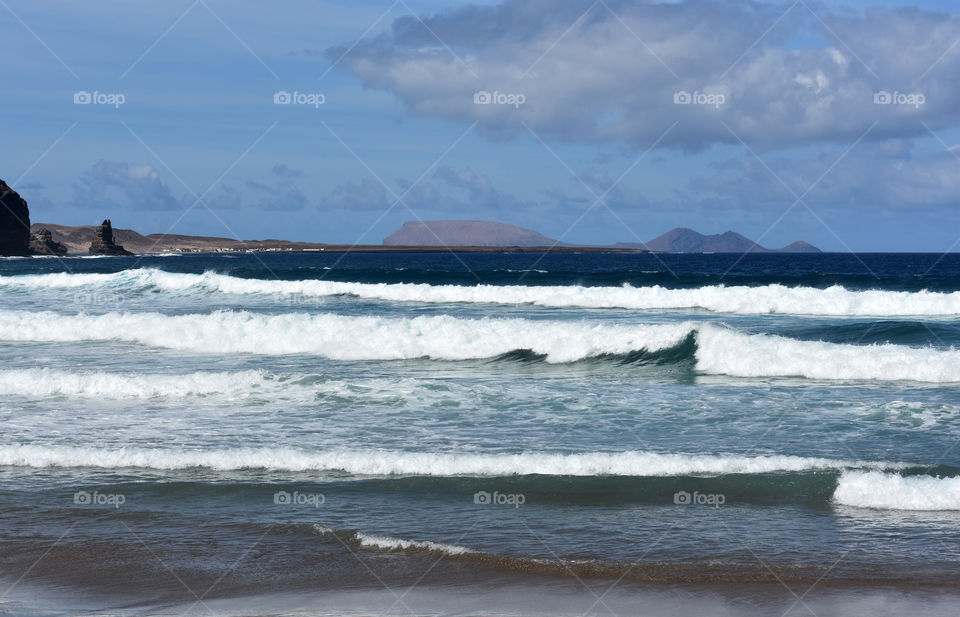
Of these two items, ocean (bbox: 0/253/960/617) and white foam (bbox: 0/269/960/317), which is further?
white foam (bbox: 0/269/960/317)

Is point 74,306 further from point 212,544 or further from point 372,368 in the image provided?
point 212,544

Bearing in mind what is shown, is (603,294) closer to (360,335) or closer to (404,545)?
(360,335)

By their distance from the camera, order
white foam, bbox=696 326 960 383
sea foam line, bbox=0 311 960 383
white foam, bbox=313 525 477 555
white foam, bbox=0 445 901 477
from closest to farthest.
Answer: white foam, bbox=313 525 477 555, white foam, bbox=0 445 901 477, white foam, bbox=696 326 960 383, sea foam line, bbox=0 311 960 383

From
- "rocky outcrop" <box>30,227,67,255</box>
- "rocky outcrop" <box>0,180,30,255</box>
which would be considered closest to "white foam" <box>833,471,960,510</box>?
"rocky outcrop" <box>0,180,30,255</box>

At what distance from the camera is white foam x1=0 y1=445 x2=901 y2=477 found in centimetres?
885

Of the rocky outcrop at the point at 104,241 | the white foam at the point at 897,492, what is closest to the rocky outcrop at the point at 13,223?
the rocky outcrop at the point at 104,241

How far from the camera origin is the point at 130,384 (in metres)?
13.8

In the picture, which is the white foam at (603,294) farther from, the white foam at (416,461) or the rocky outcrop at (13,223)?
the rocky outcrop at (13,223)

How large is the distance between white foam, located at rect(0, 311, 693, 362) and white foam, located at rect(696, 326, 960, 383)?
1.45 metres

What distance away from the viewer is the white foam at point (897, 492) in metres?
7.79

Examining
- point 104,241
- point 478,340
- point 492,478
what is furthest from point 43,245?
point 492,478

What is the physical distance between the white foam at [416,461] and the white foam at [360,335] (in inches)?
343

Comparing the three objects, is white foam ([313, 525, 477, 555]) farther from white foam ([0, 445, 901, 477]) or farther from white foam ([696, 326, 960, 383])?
white foam ([696, 326, 960, 383])

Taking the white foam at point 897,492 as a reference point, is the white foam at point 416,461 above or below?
above
